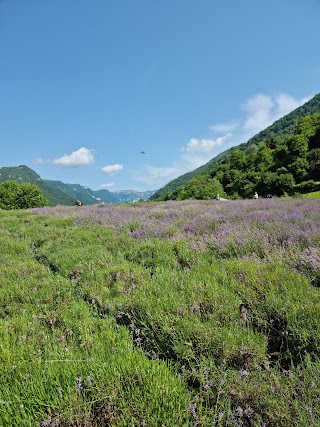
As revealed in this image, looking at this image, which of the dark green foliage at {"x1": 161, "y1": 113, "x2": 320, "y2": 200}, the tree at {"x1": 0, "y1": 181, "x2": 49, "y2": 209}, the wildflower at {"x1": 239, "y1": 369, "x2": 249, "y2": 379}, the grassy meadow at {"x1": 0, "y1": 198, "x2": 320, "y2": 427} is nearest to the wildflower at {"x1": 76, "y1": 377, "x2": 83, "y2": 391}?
the grassy meadow at {"x1": 0, "y1": 198, "x2": 320, "y2": 427}

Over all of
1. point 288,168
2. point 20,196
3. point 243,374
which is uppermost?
point 20,196

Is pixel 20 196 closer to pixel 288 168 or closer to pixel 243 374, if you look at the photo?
pixel 288 168

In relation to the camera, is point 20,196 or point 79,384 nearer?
point 79,384

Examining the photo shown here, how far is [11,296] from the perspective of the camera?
12.3ft

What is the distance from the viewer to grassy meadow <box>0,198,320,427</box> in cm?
172

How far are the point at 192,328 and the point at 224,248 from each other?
2.82 metres

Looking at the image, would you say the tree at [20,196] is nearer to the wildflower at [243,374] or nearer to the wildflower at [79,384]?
the wildflower at [79,384]

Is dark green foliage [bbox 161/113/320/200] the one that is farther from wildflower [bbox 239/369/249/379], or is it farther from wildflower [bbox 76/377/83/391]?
wildflower [bbox 76/377/83/391]

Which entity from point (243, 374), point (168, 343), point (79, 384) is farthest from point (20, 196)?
point (243, 374)

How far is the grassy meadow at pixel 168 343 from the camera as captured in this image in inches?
67.7

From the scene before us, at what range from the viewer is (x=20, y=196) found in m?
71.8

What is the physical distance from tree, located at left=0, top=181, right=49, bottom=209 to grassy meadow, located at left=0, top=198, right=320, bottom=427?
73.1 meters

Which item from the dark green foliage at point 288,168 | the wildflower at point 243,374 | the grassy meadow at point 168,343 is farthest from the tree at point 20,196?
the wildflower at point 243,374

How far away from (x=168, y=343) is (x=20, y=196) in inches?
3121
